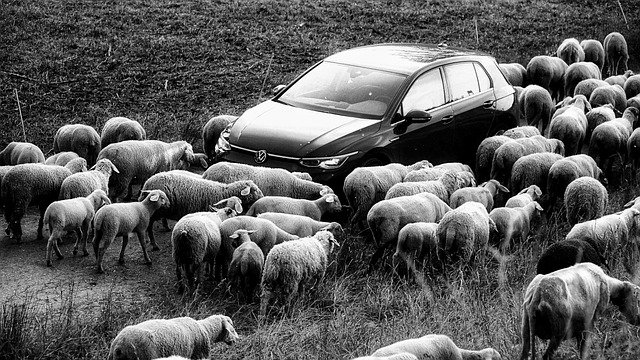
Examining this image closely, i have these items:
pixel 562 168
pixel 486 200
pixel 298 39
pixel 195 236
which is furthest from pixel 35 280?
pixel 298 39

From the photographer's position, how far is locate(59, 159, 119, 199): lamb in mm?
11117

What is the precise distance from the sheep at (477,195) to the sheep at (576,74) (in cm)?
625

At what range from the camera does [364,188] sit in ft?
37.4

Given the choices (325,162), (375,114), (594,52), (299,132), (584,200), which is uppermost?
(375,114)

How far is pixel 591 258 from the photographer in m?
9.18

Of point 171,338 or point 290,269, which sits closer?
point 171,338

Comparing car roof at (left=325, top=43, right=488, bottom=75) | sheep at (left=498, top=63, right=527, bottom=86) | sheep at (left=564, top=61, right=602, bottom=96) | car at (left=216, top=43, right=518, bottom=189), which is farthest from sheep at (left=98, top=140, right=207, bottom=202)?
sheep at (left=564, top=61, right=602, bottom=96)

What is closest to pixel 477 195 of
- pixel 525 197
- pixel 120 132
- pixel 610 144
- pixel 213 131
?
pixel 525 197

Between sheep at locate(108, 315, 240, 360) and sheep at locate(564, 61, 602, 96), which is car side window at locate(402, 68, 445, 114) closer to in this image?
sheep at locate(564, 61, 602, 96)

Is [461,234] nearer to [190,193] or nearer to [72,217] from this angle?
[190,193]

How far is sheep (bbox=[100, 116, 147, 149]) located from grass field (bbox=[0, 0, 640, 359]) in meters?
1.27

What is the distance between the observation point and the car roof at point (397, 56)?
13367 mm

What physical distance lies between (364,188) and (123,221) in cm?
285

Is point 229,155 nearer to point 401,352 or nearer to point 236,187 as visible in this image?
point 236,187
